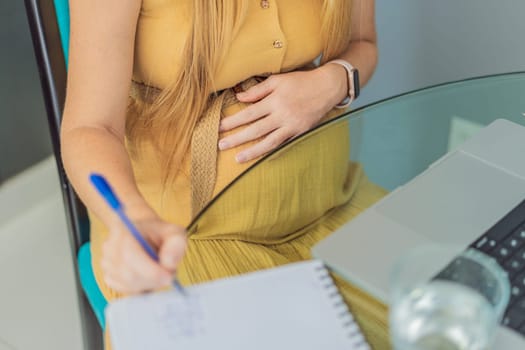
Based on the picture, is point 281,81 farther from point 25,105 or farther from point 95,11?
point 25,105

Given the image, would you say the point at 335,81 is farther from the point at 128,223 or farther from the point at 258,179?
the point at 128,223

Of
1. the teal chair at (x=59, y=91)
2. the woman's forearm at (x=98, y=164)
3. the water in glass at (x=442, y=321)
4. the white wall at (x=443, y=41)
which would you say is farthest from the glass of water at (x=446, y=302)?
the white wall at (x=443, y=41)

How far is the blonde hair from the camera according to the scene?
37.6 inches

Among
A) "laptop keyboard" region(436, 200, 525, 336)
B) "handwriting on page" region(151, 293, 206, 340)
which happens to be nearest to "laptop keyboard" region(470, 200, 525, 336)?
"laptop keyboard" region(436, 200, 525, 336)

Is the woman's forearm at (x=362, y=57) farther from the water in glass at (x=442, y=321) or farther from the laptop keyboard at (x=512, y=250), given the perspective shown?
the water in glass at (x=442, y=321)

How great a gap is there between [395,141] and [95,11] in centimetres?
46

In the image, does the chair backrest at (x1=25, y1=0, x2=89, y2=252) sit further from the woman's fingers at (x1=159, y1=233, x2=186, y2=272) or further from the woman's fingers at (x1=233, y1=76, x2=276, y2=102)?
the woman's fingers at (x1=159, y1=233, x2=186, y2=272)

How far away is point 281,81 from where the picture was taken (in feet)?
3.53

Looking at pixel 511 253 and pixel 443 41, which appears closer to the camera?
pixel 511 253

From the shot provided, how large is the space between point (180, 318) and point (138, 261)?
0.21ft

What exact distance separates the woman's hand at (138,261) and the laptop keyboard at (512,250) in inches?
12.3

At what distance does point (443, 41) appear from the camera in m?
1.66

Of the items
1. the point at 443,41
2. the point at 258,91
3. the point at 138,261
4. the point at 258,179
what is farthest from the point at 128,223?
the point at 443,41

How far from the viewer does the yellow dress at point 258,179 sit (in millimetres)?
885
